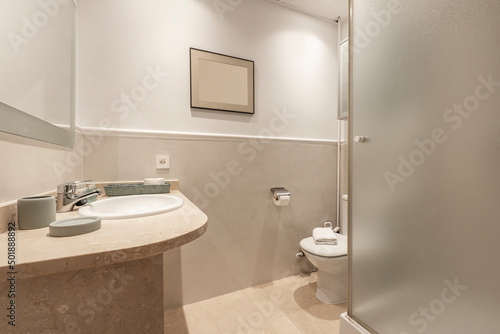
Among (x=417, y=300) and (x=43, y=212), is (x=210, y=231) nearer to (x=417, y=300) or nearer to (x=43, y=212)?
(x=43, y=212)

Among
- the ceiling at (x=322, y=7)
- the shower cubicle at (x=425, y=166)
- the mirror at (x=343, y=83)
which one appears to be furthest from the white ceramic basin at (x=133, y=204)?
the ceiling at (x=322, y=7)

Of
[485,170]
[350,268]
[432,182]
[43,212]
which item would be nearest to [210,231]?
[350,268]

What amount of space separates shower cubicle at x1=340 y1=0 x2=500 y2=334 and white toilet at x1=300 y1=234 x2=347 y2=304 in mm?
409

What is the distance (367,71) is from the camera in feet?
3.47

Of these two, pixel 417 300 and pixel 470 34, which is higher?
pixel 470 34

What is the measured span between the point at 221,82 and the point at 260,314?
1725mm

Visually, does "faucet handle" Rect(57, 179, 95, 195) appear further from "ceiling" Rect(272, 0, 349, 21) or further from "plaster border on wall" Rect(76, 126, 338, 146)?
"ceiling" Rect(272, 0, 349, 21)

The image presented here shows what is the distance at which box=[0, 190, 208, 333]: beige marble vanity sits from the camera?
1.45ft

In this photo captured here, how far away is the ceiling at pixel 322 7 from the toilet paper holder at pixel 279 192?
164 centimetres

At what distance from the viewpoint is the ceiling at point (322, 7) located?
6.37 ft

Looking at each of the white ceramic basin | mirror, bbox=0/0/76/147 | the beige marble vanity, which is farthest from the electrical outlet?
the beige marble vanity

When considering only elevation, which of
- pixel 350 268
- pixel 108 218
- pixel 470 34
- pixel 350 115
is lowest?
pixel 350 268

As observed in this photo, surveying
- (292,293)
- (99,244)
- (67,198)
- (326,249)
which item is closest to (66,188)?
(67,198)

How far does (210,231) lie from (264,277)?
2.17 feet
